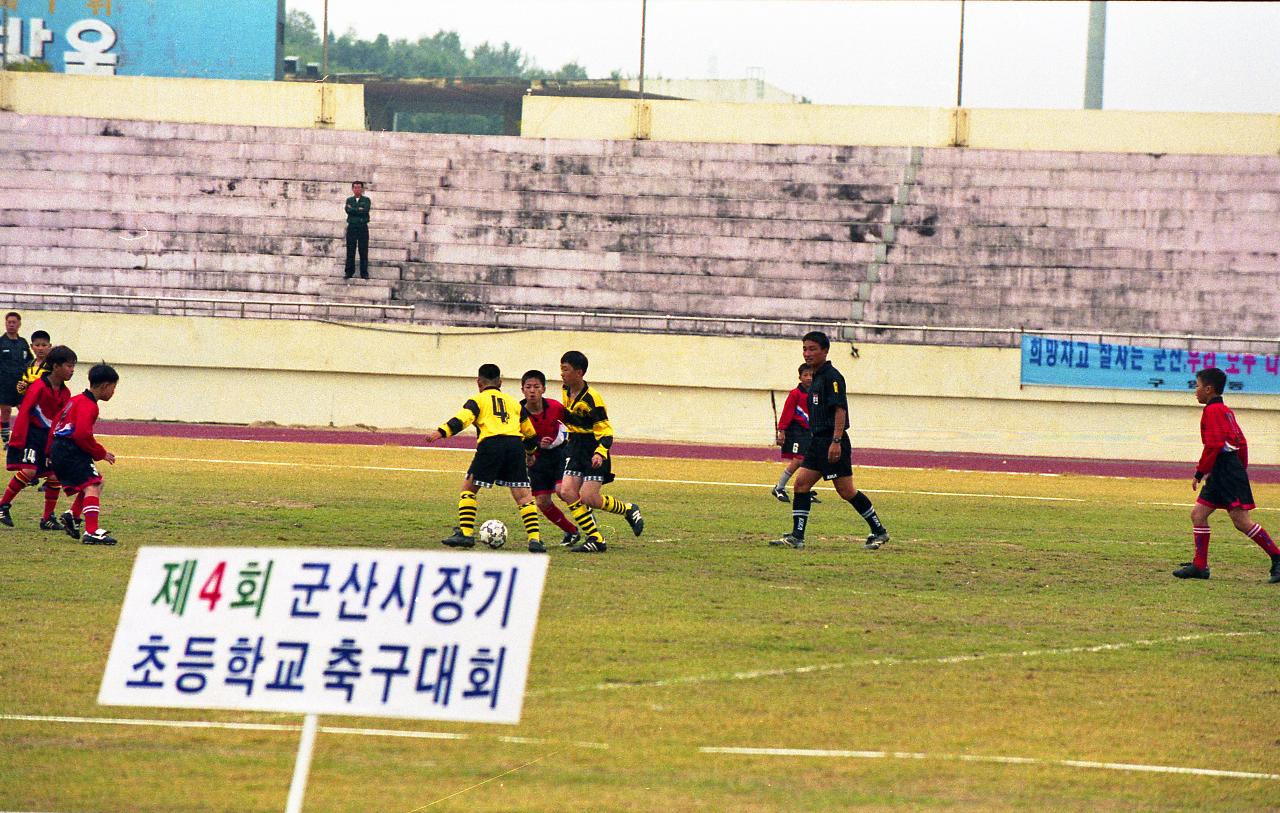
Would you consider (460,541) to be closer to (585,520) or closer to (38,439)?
(585,520)

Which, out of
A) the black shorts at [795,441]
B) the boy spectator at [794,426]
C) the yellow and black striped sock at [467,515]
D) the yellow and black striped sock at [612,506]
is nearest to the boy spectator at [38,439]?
the yellow and black striped sock at [467,515]

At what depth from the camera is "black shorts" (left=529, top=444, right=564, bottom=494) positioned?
13.5 meters

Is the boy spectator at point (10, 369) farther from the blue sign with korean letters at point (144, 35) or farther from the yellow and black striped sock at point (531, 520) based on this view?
the blue sign with korean letters at point (144, 35)

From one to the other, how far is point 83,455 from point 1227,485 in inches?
384

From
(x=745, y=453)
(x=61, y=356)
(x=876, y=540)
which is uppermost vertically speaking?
(x=61, y=356)

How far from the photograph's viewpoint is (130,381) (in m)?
28.0

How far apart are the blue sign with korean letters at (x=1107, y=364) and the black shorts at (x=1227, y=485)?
1449 centimetres

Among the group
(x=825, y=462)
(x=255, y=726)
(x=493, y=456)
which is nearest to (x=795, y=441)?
(x=825, y=462)

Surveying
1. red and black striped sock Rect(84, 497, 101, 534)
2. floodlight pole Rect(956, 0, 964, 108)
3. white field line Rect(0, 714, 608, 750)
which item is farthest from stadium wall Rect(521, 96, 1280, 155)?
white field line Rect(0, 714, 608, 750)

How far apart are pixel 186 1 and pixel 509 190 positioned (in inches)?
459

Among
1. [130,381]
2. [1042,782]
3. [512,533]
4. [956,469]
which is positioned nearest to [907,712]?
[1042,782]

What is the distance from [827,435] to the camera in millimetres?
13969

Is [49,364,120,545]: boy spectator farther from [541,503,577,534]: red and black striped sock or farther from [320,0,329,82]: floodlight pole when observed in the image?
[320,0,329,82]: floodlight pole

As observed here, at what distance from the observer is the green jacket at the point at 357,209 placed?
29797mm
